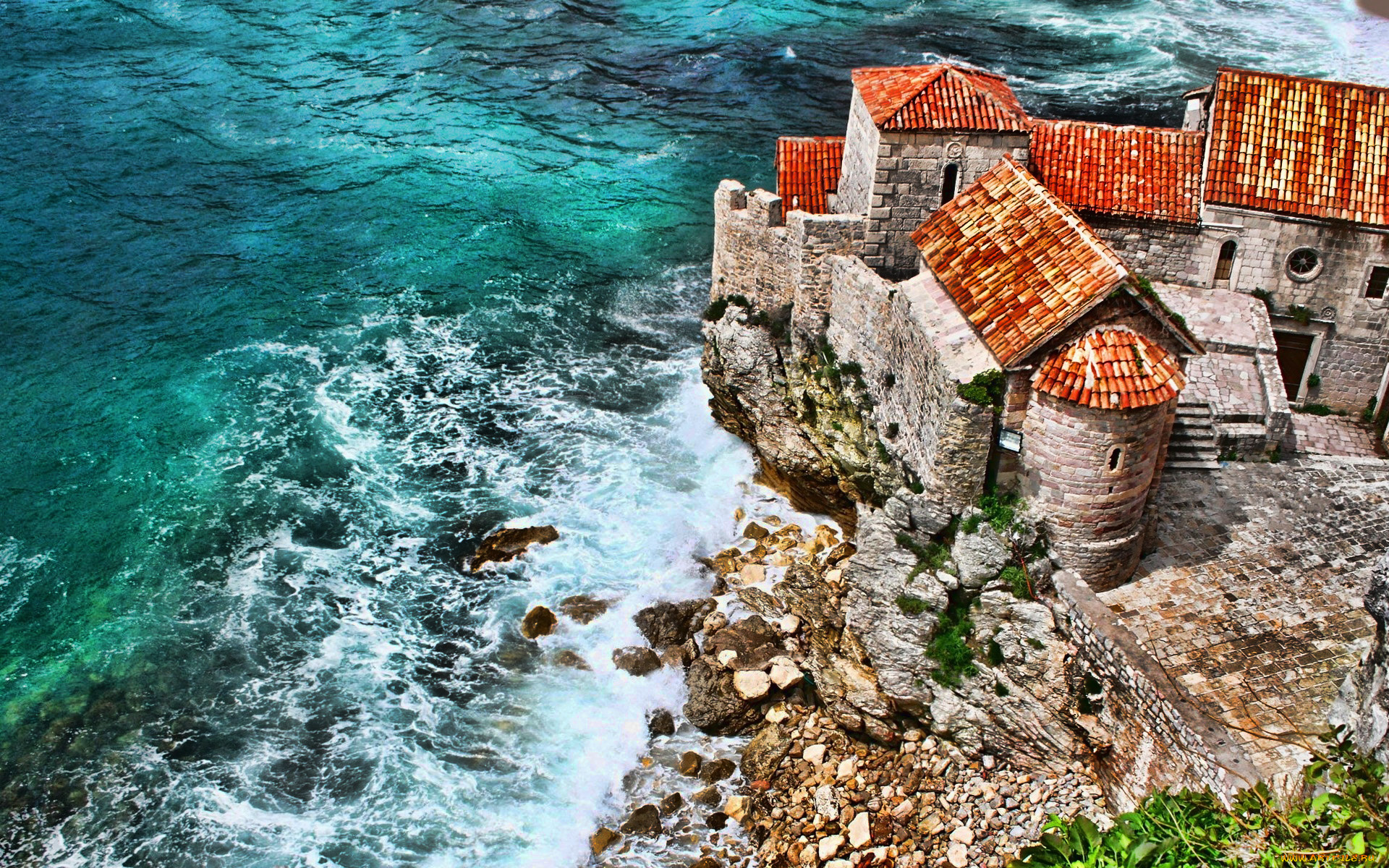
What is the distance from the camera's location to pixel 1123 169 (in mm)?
26594

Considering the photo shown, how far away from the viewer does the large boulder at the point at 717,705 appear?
23.0 m

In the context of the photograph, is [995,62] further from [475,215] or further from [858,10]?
[475,215]

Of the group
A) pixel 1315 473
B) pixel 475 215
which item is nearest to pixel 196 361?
pixel 475 215

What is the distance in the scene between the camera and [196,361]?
3450cm

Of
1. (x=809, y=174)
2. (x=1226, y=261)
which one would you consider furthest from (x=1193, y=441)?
(x=809, y=174)

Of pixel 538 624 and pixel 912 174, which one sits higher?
pixel 912 174

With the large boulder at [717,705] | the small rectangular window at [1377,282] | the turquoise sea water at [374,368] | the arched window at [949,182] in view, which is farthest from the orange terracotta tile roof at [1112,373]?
the turquoise sea water at [374,368]

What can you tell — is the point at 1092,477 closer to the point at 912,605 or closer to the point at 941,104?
the point at 912,605

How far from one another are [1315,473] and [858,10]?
42.8m

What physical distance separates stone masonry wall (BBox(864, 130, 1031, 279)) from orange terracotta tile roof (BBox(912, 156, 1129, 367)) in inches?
27.5

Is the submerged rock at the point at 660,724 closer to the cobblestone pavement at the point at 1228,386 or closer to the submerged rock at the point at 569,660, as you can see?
the submerged rock at the point at 569,660

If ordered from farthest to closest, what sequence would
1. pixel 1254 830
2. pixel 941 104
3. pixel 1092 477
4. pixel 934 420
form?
pixel 941 104
pixel 934 420
pixel 1092 477
pixel 1254 830

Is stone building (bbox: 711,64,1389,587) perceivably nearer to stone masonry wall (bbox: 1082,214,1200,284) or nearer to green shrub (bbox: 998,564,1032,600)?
stone masonry wall (bbox: 1082,214,1200,284)

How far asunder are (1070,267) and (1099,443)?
10.8 feet
